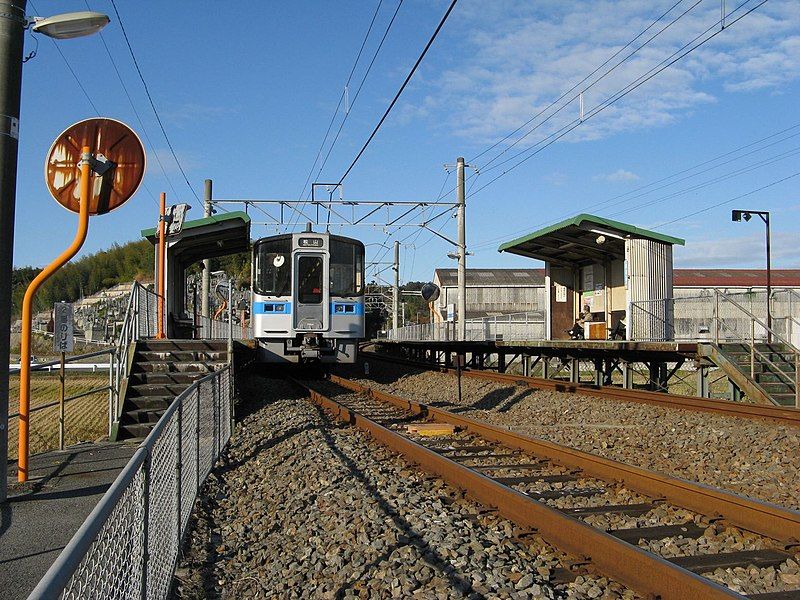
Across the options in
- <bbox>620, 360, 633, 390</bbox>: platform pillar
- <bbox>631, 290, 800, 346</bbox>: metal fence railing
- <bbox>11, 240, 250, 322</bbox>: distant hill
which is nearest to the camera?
<bbox>631, 290, 800, 346</bbox>: metal fence railing

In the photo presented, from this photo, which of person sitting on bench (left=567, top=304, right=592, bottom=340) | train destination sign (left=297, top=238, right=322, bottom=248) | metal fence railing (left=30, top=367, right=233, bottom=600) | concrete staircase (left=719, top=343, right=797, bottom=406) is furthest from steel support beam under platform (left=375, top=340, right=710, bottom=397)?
metal fence railing (left=30, top=367, right=233, bottom=600)

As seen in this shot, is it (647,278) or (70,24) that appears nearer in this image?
(70,24)

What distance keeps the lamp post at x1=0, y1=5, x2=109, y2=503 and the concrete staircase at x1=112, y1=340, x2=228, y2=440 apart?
365cm

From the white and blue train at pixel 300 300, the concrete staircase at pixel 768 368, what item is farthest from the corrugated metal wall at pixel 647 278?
the white and blue train at pixel 300 300

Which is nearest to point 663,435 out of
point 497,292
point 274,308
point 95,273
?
point 274,308

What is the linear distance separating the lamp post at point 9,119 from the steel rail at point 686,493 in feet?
16.8

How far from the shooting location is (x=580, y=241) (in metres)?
21.1

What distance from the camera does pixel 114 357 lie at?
34.9 feet

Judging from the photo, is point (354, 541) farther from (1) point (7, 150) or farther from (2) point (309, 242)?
(2) point (309, 242)

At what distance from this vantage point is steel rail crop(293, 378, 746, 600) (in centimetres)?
388

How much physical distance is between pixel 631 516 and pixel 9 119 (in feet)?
19.5

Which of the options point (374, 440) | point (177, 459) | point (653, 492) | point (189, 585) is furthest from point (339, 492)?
point (374, 440)

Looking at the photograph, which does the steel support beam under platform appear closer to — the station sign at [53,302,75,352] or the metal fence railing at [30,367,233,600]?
the metal fence railing at [30,367,233,600]

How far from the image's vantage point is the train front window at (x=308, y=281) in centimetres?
1894
